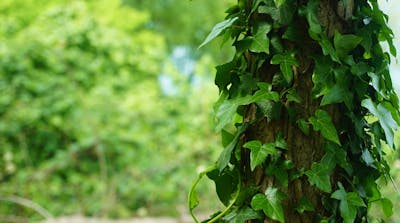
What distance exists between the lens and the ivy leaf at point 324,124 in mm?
1229

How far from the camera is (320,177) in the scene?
1.24m

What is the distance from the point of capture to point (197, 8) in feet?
42.4

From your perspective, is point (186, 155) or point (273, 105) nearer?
point (273, 105)

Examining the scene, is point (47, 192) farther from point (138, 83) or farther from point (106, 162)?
point (138, 83)

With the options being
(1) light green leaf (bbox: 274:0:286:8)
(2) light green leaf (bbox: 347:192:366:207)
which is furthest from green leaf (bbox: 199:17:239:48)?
(2) light green leaf (bbox: 347:192:366:207)

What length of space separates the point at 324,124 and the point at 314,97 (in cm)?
7

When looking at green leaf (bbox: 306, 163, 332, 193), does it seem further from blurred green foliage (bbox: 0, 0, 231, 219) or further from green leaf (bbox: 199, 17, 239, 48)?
blurred green foliage (bbox: 0, 0, 231, 219)

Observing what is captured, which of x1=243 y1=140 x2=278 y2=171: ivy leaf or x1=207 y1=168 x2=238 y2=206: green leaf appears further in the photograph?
x1=207 y1=168 x2=238 y2=206: green leaf

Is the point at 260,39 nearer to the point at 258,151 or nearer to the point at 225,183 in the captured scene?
the point at 258,151

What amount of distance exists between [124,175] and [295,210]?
16.7 ft

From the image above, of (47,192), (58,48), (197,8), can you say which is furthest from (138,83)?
(197,8)

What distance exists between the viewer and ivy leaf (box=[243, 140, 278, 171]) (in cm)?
123

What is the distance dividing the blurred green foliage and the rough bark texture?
456 cm

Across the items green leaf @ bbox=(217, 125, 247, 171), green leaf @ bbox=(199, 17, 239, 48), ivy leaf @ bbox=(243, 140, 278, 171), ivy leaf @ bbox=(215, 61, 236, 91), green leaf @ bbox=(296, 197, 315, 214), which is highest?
green leaf @ bbox=(199, 17, 239, 48)
